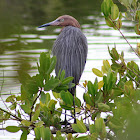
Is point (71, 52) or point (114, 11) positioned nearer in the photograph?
point (114, 11)

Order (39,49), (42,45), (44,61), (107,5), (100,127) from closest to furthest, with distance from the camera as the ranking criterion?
(100,127)
(44,61)
(107,5)
(39,49)
(42,45)

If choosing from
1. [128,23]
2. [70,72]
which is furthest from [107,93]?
[128,23]

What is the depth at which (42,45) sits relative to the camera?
694 centimetres

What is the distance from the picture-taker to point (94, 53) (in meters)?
6.39

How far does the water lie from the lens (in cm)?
531

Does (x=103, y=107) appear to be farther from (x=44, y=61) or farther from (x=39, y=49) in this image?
(x=39, y=49)

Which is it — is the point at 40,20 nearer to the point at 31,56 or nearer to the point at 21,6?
the point at 21,6

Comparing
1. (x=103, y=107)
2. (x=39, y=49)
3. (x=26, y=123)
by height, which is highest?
(x=103, y=107)

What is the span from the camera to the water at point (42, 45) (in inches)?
209

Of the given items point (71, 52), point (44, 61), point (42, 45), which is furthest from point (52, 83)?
point (42, 45)

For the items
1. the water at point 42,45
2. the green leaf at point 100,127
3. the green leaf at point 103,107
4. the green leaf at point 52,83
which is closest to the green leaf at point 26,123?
the green leaf at point 52,83

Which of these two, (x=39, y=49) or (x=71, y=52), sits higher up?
(x=71, y=52)

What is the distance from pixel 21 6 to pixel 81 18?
2.62 m

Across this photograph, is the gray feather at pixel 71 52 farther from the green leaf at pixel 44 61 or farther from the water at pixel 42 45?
the water at pixel 42 45
